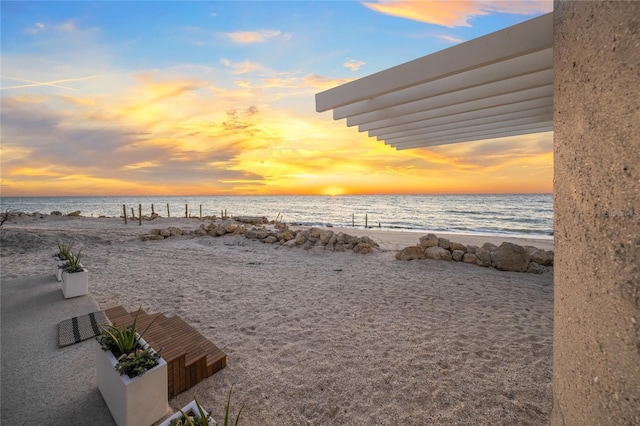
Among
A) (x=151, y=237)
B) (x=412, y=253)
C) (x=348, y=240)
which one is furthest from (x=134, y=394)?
(x=151, y=237)

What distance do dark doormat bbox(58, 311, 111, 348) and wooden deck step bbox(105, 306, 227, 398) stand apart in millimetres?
304

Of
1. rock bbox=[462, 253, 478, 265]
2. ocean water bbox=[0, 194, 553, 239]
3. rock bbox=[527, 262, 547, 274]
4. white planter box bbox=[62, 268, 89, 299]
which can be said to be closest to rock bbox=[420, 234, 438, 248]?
rock bbox=[462, 253, 478, 265]

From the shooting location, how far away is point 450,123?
466cm

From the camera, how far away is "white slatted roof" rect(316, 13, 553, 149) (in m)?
2.61

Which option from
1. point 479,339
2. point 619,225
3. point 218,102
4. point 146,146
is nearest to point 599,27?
point 619,225

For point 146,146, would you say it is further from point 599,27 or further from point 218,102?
point 599,27

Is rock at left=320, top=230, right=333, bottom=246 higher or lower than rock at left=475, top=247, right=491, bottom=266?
higher

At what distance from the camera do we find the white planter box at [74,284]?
Result: 4.03 meters

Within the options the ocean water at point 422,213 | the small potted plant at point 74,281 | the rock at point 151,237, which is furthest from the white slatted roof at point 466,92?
the ocean water at point 422,213

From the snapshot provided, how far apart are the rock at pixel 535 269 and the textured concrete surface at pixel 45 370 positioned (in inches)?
306

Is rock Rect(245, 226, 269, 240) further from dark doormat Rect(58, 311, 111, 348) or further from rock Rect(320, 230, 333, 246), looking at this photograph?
dark doormat Rect(58, 311, 111, 348)

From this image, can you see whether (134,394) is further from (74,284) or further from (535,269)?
(535,269)

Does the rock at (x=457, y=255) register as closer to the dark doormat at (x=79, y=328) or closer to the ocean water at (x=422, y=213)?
the dark doormat at (x=79, y=328)

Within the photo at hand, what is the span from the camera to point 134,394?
1.82m
